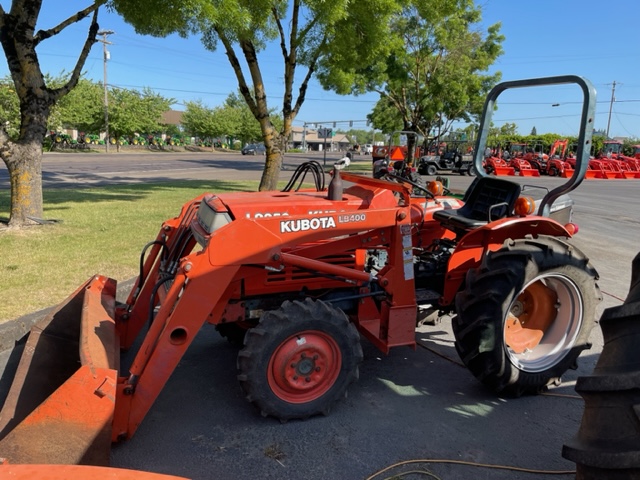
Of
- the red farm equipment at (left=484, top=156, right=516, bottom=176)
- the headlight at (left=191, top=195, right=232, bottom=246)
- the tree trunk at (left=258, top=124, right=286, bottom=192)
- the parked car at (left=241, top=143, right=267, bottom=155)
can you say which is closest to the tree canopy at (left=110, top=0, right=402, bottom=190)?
the tree trunk at (left=258, top=124, right=286, bottom=192)

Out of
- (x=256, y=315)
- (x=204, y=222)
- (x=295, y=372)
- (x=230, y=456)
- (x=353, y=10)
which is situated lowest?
(x=230, y=456)

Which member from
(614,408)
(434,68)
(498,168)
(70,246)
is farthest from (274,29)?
(498,168)

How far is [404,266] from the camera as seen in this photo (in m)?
3.40

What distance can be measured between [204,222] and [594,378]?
2521 millimetres

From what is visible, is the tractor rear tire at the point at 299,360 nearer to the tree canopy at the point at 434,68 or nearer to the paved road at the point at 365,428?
the paved road at the point at 365,428

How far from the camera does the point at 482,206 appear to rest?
4.27 metres

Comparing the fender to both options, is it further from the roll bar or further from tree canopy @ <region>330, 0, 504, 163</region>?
tree canopy @ <region>330, 0, 504, 163</region>

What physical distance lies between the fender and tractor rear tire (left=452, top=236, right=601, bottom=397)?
0.23 metres

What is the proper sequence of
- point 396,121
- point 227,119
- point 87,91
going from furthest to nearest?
point 227,119 < point 87,91 < point 396,121

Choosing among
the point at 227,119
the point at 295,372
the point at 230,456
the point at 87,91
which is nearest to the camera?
the point at 230,456

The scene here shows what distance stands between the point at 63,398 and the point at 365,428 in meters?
1.72

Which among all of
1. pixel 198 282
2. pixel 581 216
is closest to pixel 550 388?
pixel 198 282

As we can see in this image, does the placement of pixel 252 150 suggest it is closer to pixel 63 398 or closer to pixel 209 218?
pixel 209 218

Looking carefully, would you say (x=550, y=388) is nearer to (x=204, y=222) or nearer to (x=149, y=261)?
(x=204, y=222)
